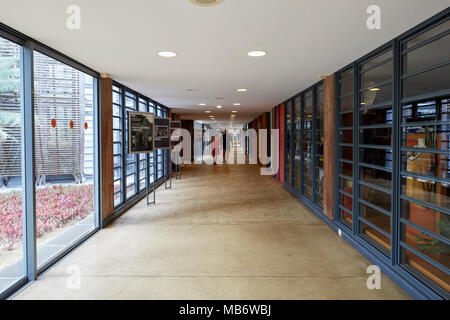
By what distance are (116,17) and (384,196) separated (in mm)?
3516

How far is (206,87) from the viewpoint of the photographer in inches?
257

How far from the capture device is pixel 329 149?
17.2ft

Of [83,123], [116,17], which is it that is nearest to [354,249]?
[116,17]

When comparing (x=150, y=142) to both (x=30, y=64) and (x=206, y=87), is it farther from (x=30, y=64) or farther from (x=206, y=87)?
(x=30, y=64)

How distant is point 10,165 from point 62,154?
3.83 feet

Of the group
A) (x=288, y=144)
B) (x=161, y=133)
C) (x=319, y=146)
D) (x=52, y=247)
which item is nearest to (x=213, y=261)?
(x=52, y=247)

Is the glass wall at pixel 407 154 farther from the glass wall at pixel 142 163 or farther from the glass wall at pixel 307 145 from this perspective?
the glass wall at pixel 142 163

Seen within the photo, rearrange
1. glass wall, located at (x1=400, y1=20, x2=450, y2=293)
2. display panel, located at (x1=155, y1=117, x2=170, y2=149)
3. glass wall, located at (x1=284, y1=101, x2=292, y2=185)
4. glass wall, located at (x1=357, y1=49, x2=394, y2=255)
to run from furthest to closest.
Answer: glass wall, located at (x1=284, y1=101, x2=292, y2=185) → display panel, located at (x1=155, y1=117, x2=170, y2=149) → glass wall, located at (x1=357, y1=49, x2=394, y2=255) → glass wall, located at (x1=400, y1=20, x2=450, y2=293)

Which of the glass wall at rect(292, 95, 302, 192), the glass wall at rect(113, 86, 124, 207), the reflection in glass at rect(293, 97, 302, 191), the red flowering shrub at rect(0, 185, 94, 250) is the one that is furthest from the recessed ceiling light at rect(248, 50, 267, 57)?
the reflection in glass at rect(293, 97, 302, 191)

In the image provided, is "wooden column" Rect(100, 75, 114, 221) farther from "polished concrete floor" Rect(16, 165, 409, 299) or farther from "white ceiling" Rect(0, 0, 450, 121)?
"polished concrete floor" Rect(16, 165, 409, 299)

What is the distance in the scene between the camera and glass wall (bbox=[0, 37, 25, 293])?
296cm

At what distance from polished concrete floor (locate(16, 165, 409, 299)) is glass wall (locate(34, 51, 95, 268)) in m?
0.43

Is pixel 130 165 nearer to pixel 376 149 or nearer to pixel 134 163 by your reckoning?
pixel 134 163
